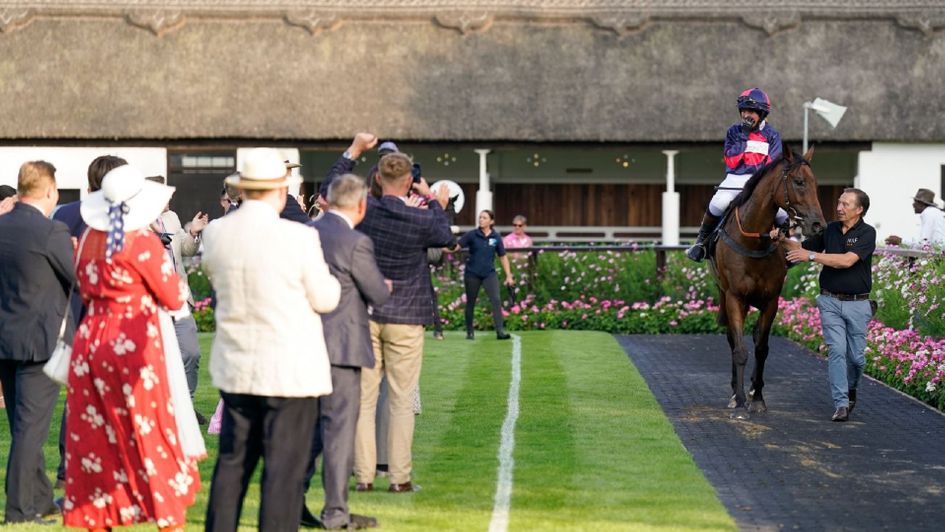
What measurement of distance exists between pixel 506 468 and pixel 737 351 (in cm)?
398

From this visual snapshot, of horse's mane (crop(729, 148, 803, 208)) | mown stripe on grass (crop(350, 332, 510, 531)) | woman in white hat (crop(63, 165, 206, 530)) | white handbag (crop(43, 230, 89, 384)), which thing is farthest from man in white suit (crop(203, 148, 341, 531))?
horse's mane (crop(729, 148, 803, 208))

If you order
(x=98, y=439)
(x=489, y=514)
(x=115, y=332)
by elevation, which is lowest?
(x=489, y=514)

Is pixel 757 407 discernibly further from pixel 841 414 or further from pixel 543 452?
pixel 543 452

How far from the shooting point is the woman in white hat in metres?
7.25

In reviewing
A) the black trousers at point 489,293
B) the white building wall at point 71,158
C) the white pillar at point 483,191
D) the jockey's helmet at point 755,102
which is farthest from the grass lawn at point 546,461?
the white building wall at point 71,158

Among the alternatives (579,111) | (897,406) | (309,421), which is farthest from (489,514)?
(579,111)

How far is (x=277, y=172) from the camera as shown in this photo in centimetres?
714

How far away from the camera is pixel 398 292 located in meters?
8.91

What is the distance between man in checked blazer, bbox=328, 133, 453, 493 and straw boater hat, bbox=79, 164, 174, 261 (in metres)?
1.53

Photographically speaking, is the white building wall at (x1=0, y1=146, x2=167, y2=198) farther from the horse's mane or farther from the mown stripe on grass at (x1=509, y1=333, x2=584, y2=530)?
the horse's mane

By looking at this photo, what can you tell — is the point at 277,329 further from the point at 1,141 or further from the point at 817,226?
the point at 1,141

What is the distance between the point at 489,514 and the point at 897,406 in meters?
6.58

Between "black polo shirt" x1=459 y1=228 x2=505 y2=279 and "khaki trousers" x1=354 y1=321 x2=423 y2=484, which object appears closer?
"khaki trousers" x1=354 y1=321 x2=423 y2=484

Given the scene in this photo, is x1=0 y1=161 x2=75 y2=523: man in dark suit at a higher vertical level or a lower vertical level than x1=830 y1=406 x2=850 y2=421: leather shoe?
higher
